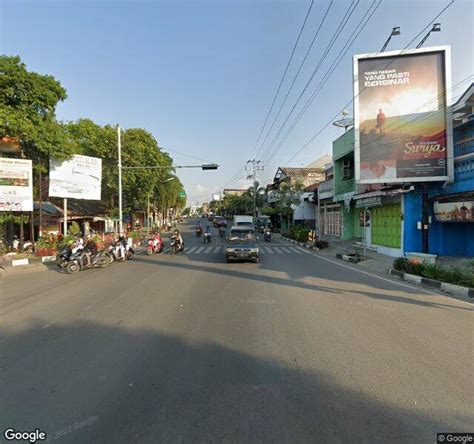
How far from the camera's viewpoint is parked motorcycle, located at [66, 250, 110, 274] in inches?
515

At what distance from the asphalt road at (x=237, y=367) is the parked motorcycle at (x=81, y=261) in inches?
201

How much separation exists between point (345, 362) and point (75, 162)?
19.1 metres

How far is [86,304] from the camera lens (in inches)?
297

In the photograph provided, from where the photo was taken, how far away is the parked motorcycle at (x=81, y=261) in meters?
13.1

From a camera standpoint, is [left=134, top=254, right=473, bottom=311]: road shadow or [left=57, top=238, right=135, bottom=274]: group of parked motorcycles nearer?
[left=134, top=254, right=473, bottom=311]: road shadow

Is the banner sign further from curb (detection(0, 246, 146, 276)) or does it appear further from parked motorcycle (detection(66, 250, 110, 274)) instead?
curb (detection(0, 246, 146, 276))

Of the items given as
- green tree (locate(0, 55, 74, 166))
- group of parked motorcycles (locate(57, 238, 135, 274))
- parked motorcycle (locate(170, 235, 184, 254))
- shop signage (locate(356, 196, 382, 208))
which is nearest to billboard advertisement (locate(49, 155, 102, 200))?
green tree (locate(0, 55, 74, 166))

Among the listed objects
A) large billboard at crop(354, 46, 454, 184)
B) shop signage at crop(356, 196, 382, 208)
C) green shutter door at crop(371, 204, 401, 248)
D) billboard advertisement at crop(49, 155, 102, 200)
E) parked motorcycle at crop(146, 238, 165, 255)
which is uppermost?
large billboard at crop(354, 46, 454, 184)

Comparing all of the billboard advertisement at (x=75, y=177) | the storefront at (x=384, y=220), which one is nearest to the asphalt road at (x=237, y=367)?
the storefront at (x=384, y=220)

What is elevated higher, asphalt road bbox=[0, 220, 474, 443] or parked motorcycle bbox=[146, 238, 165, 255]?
parked motorcycle bbox=[146, 238, 165, 255]

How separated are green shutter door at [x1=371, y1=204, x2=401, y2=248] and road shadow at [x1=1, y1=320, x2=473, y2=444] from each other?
15981 millimetres

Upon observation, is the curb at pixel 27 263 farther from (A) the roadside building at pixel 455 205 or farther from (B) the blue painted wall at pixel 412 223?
(A) the roadside building at pixel 455 205

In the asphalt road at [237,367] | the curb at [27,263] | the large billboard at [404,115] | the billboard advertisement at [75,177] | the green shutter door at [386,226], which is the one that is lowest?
the curb at [27,263]

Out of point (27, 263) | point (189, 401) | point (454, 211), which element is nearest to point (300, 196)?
point (454, 211)
